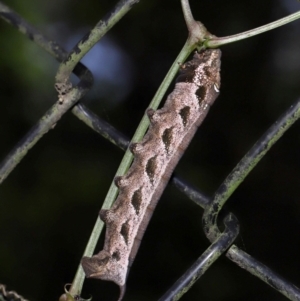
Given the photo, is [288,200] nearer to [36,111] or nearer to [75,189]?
[75,189]

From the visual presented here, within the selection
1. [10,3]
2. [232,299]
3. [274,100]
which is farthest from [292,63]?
[10,3]

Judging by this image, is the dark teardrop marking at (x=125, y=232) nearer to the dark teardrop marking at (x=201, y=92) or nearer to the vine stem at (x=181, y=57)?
the vine stem at (x=181, y=57)

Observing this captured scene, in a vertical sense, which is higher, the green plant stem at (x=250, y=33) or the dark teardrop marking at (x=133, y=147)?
the green plant stem at (x=250, y=33)

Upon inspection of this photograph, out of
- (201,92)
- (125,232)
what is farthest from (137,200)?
(201,92)

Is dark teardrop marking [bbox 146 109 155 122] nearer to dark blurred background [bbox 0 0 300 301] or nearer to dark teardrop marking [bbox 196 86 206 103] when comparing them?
dark teardrop marking [bbox 196 86 206 103]

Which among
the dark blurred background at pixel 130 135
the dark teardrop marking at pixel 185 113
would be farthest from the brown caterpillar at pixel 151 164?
the dark blurred background at pixel 130 135

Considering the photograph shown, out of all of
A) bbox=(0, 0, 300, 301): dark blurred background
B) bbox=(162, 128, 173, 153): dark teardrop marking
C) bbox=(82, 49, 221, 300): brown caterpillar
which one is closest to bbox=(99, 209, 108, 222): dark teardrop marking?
bbox=(82, 49, 221, 300): brown caterpillar

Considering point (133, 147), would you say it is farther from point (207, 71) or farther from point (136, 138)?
point (207, 71)
